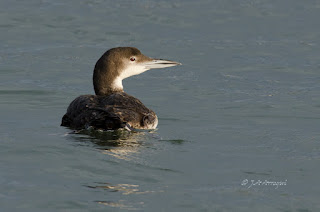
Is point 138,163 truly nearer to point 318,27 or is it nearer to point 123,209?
point 123,209

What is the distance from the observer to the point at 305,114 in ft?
34.6

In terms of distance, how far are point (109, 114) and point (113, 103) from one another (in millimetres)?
383

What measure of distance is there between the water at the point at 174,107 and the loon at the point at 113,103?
0.63 ft

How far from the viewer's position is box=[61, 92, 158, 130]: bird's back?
8.34 m

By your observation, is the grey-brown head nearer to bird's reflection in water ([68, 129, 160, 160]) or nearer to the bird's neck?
the bird's neck

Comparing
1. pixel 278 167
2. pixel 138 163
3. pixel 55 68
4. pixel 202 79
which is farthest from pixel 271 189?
pixel 55 68

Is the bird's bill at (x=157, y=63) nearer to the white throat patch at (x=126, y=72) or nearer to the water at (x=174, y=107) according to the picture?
the white throat patch at (x=126, y=72)

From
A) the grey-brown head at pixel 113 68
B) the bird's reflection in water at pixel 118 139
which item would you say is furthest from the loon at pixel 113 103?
the bird's reflection in water at pixel 118 139

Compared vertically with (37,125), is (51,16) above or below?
above

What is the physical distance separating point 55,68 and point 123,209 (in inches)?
317

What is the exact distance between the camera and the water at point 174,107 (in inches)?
256

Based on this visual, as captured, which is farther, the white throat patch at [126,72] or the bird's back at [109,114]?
the white throat patch at [126,72]

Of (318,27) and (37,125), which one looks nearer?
(37,125)

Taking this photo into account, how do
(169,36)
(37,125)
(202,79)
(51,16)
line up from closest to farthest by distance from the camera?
1. (37,125)
2. (202,79)
3. (169,36)
4. (51,16)
